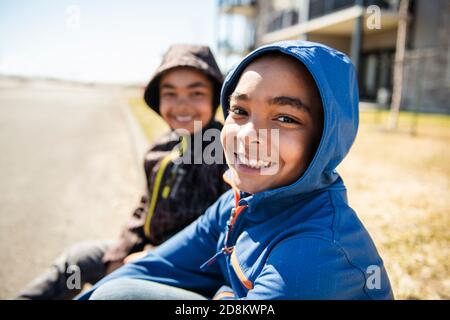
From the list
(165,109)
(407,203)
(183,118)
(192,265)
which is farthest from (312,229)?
(407,203)

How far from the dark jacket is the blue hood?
68 centimetres

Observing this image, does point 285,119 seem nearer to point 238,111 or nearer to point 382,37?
point 238,111

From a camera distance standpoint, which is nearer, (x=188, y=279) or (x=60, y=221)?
(x=188, y=279)

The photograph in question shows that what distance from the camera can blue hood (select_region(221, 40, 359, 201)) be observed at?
1.07 m

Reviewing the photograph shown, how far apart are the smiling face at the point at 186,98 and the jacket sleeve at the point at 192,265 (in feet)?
2.05

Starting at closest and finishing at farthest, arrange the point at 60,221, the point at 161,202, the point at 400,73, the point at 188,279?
1. the point at 188,279
2. the point at 161,202
3. the point at 60,221
4. the point at 400,73

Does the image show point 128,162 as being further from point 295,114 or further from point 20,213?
point 295,114

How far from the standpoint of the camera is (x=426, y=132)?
7.69 m

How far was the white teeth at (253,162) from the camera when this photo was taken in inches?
44.7

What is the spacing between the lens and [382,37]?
14078mm

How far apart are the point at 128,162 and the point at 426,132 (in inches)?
243

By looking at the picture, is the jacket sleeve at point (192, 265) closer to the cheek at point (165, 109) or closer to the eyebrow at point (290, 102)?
the eyebrow at point (290, 102)

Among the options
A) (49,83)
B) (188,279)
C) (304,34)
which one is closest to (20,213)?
(188,279)

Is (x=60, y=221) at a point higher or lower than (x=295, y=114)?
lower
